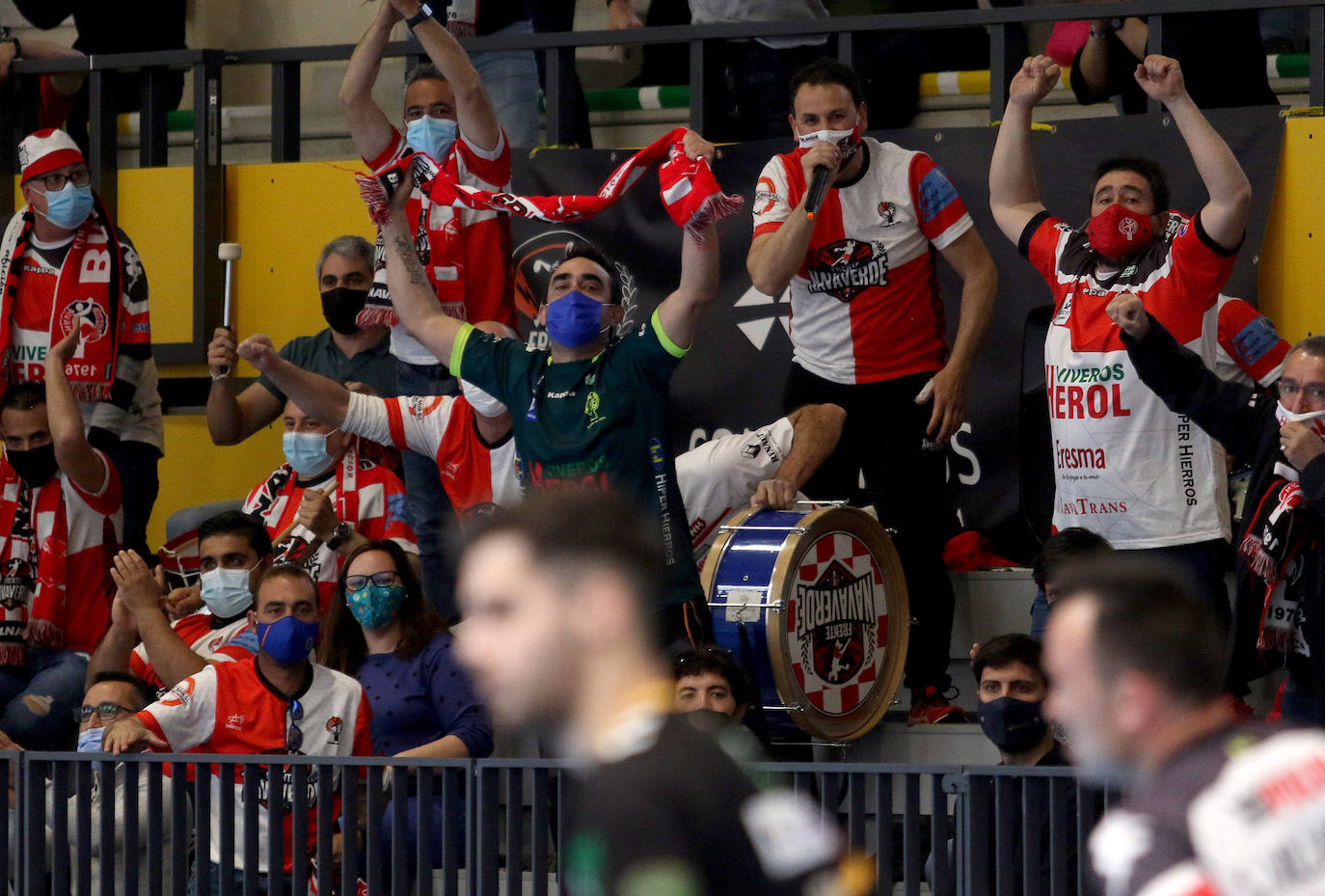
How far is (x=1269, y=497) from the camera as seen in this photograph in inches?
213

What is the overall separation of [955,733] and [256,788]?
237cm

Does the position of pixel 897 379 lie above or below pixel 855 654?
above

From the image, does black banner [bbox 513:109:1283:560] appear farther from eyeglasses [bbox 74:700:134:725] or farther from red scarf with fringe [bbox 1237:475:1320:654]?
eyeglasses [bbox 74:700:134:725]

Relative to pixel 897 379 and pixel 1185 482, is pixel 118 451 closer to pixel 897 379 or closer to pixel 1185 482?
pixel 897 379

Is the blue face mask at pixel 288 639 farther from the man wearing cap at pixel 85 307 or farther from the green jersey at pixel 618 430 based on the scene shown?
the man wearing cap at pixel 85 307

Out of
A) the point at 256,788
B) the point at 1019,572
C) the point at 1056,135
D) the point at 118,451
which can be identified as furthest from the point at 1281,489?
the point at 118,451

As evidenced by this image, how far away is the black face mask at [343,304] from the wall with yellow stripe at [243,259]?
970mm

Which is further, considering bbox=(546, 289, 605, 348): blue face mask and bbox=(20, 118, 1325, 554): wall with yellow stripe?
bbox=(20, 118, 1325, 554): wall with yellow stripe

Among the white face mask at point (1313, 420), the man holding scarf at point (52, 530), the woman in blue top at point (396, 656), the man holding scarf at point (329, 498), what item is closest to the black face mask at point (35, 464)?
the man holding scarf at point (52, 530)

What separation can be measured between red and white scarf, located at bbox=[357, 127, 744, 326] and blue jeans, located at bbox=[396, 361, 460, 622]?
41 cm

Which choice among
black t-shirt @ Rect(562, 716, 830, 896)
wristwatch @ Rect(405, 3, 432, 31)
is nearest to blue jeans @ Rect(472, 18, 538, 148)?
wristwatch @ Rect(405, 3, 432, 31)

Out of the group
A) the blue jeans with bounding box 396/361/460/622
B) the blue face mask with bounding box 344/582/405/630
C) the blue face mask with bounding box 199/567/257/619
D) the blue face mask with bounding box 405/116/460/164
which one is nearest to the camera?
the blue face mask with bounding box 344/582/405/630

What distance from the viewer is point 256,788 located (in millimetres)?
4770

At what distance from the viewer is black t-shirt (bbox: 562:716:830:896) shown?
2.08m
